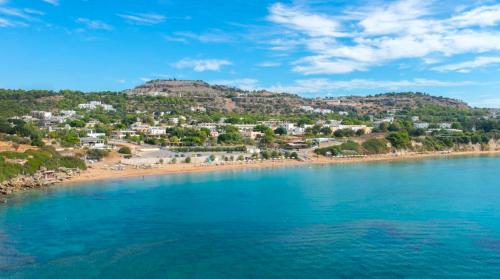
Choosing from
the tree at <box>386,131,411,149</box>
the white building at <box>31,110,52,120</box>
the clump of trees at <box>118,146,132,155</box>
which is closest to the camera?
the clump of trees at <box>118,146,132,155</box>

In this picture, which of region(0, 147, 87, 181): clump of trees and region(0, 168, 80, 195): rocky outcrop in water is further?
region(0, 147, 87, 181): clump of trees

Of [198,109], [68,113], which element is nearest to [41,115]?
[68,113]

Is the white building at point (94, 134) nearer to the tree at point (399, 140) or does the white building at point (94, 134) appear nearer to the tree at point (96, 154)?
the tree at point (96, 154)

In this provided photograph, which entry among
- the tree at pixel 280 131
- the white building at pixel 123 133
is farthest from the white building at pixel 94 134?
the tree at pixel 280 131

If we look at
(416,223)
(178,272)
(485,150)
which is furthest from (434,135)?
(178,272)

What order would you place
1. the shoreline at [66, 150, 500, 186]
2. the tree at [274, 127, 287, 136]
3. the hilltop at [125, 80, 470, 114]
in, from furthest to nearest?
the hilltop at [125, 80, 470, 114]
the tree at [274, 127, 287, 136]
the shoreline at [66, 150, 500, 186]

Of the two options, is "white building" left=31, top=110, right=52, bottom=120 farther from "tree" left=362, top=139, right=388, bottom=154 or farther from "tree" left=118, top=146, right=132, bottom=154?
"tree" left=362, top=139, right=388, bottom=154

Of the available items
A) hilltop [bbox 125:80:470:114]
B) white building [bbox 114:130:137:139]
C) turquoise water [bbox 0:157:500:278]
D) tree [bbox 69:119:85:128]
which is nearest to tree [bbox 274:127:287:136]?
white building [bbox 114:130:137:139]
